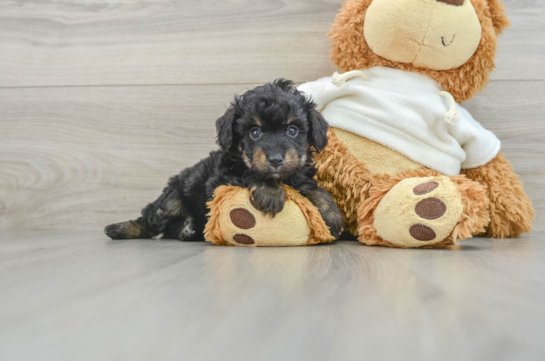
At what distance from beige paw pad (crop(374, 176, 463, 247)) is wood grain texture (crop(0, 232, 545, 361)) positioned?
219mm

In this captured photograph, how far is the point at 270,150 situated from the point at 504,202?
910mm

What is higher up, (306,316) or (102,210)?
(306,316)

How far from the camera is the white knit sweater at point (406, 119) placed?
1436 millimetres

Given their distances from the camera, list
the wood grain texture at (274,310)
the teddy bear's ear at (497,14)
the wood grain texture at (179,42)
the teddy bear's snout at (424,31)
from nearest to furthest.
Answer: the wood grain texture at (274,310) < the teddy bear's snout at (424,31) < the teddy bear's ear at (497,14) < the wood grain texture at (179,42)

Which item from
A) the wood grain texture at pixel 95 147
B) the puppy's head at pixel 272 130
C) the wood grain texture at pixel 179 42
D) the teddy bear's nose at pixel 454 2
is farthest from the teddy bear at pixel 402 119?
the wood grain texture at pixel 95 147

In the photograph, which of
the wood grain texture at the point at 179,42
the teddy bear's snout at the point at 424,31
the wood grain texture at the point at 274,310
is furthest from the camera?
the wood grain texture at the point at 179,42

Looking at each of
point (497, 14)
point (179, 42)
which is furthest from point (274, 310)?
point (179, 42)

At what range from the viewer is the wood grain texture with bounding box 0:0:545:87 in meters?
1.80

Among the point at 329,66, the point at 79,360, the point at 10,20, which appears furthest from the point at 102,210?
the point at 79,360

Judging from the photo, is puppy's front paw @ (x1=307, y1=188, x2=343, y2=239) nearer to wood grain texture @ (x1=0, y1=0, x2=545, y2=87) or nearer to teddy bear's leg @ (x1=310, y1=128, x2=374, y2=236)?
teddy bear's leg @ (x1=310, y1=128, x2=374, y2=236)

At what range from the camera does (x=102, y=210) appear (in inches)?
76.4

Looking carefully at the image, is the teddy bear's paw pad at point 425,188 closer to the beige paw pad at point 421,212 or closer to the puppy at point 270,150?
the beige paw pad at point 421,212

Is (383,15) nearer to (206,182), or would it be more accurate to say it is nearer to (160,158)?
(206,182)

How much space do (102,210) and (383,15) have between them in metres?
1.44
